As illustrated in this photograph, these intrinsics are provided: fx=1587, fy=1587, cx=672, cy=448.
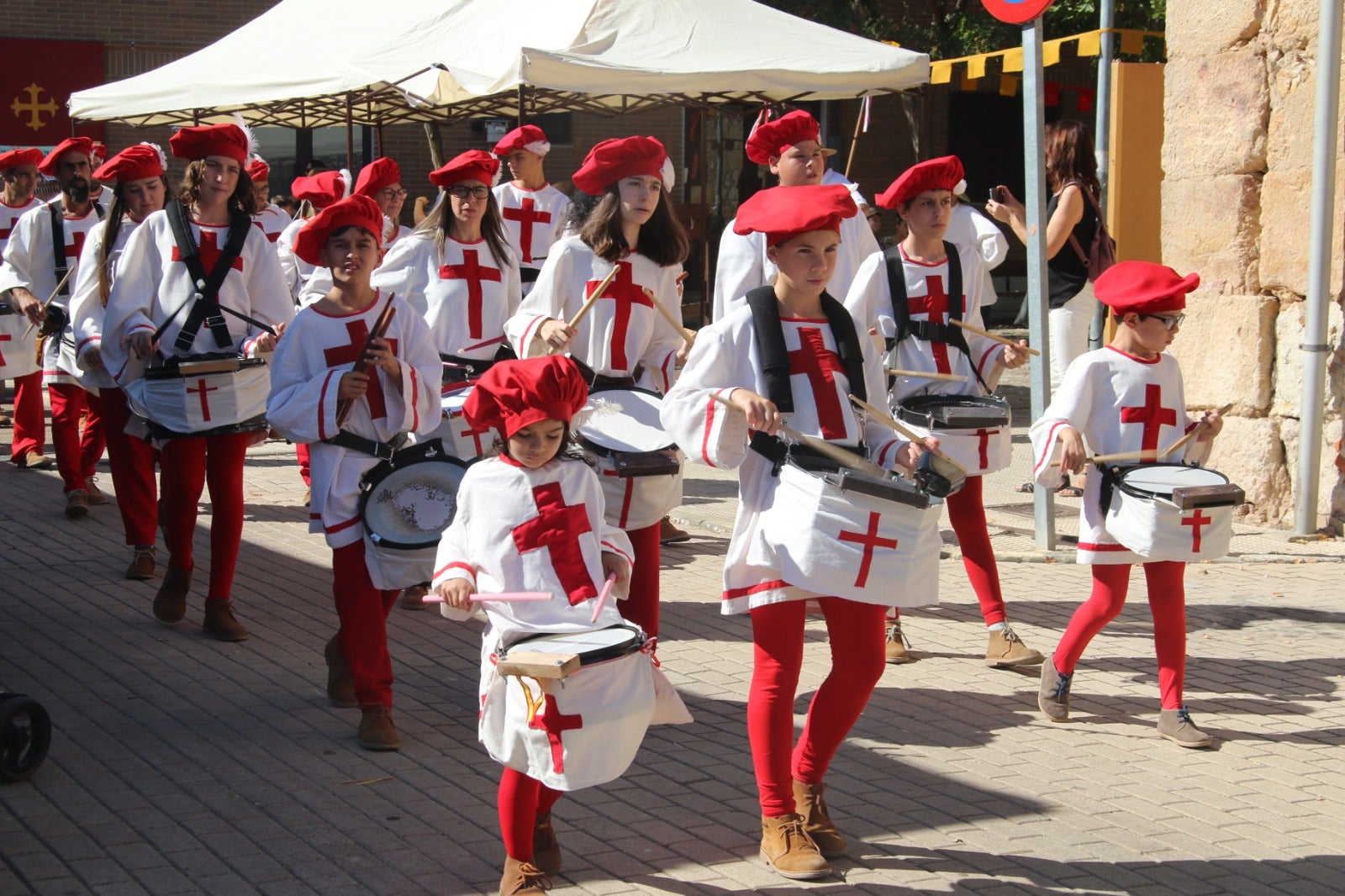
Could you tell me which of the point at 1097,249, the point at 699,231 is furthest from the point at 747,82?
the point at 699,231

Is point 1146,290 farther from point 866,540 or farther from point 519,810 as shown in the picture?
point 519,810

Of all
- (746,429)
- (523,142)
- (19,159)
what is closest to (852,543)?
(746,429)

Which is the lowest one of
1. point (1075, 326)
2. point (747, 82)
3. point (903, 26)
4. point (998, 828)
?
point (998, 828)

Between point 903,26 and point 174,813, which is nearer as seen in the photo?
point 174,813

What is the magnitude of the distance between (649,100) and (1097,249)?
5.33 m

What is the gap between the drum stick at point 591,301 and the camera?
549cm

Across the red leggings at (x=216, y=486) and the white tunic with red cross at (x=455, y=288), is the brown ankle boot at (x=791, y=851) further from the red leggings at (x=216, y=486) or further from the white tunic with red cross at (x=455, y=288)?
the white tunic with red cross at (x=455, y=288)

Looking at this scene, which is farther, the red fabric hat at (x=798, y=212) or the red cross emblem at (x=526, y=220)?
the red cross emblem at (x=526, y=220)

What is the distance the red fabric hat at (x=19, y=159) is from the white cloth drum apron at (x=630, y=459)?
21.4ft

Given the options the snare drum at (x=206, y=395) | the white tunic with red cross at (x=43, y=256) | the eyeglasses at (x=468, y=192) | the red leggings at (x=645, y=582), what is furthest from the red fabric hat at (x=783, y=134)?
the white tunic with red cross at (x=43, y=256)

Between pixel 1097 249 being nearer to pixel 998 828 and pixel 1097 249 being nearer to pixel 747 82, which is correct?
pixel 747 82

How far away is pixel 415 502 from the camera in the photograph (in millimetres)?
5250

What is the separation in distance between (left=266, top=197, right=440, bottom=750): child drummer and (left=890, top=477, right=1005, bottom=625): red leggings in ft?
7.32

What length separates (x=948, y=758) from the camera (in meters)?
5.29
